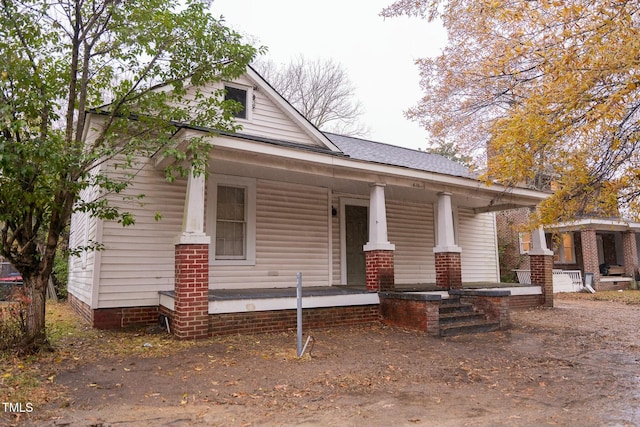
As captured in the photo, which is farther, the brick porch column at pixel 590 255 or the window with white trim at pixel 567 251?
the window with white trim at pixel 567 251

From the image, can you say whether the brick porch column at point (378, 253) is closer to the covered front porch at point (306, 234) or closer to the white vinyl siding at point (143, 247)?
the covered front porch at point (306, 234)

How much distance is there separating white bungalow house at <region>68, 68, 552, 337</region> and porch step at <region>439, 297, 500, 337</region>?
1031mm

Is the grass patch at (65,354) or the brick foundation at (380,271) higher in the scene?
the brick foundation at (380,271)

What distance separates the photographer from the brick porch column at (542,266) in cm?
1182

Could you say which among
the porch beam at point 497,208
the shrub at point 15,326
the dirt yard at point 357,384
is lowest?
the dirt yard at point 357,384

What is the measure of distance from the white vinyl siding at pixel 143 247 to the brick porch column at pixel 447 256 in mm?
5733

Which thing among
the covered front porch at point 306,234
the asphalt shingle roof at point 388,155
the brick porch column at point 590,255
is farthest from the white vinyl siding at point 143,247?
the brick porch column at point 590,255

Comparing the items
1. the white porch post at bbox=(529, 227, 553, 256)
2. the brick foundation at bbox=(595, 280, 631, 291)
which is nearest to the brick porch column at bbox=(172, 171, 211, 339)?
the white porch post at bbox=(529, 227, 553, 256)

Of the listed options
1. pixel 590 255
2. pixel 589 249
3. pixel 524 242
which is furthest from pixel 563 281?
pixel 524 242

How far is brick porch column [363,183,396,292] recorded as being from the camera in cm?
880

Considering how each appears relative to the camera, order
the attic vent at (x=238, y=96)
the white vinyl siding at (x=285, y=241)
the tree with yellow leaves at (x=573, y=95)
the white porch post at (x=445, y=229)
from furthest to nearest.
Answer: the white porch post at (x=445, y=229)
the attic vent at (x=238, y=96)
the white vinyl siding at (x=285, y=241)
the tree with yellow leaves at (x=573, y=95)

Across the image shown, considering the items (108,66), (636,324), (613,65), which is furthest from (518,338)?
(108,66)

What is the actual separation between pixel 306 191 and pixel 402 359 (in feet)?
17.1

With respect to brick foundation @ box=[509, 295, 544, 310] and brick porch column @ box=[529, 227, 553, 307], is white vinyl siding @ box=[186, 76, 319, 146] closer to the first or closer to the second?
brick foundation @ box=[509, 295, 544, 310]
